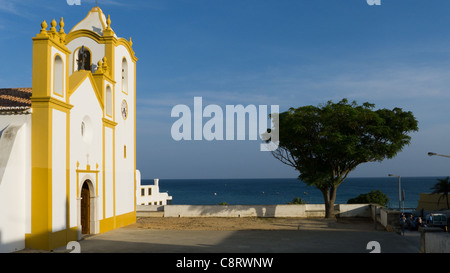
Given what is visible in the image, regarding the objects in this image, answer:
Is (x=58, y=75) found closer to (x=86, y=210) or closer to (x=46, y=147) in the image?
(x=46, y=147)

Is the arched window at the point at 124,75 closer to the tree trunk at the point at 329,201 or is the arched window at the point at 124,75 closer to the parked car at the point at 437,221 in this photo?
the tree trunk at the point at 329,201

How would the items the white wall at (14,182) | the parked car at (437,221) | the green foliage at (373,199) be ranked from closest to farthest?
the white wall at (14,182)
the parked car at (437,221)
the green foliage at (373,199)

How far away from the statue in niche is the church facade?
0.21 ft

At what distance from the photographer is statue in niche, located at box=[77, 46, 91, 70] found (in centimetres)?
2916

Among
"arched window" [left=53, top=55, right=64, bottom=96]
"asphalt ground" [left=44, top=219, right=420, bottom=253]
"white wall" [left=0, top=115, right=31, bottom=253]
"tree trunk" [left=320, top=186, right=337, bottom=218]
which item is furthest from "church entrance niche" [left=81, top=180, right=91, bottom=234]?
"tree trunk" [left=320, top=186, right=337, bottom=218]

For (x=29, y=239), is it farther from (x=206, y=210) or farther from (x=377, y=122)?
(x=377, y=122)

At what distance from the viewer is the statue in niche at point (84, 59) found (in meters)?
29.2

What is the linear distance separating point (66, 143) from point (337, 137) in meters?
19.8

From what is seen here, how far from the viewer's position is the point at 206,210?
37844mm

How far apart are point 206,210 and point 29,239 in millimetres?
20145

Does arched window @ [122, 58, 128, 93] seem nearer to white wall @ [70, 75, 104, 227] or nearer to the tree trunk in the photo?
white wall @ [70, 75, 104, 227]

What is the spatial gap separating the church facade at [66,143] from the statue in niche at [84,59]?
6 cm

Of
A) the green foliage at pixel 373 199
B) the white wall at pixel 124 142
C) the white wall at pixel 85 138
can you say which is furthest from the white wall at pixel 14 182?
the green foliage at pixel 373 199
